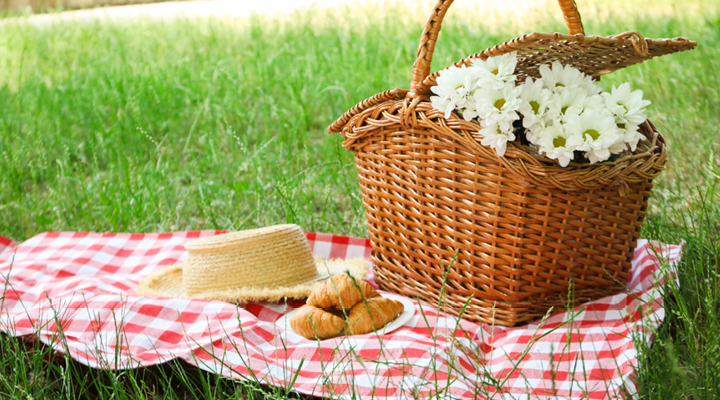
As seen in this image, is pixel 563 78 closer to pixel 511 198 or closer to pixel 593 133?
pixel 593 133

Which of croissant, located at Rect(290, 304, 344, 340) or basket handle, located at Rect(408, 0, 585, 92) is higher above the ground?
basket handle, located at Rect(408, 0, 585, 92)

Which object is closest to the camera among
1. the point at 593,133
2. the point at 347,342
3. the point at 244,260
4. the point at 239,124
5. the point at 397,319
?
the point at 593,133

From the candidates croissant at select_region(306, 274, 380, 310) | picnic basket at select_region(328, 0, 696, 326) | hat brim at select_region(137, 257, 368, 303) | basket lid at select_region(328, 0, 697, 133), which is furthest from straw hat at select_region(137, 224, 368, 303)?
basket lid at select_region(328, 0, 697, 133)

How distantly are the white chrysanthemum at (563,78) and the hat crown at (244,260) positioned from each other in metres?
0.80

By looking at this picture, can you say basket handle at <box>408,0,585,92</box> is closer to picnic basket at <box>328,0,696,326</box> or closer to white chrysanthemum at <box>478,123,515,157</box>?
picnic basket at <box>328,0,696,326</box>

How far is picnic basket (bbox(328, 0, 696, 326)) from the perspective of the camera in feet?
4.28

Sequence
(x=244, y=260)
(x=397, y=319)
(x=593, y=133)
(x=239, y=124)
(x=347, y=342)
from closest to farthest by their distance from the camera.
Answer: (x=593, y=133) < (x=347, y=342) < (x=397, y=319) < (x=244, y=260) < (x=239, y=124)

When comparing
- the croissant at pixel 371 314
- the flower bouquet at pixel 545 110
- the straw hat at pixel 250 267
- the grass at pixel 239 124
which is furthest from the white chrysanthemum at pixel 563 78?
the straw hat at pixel 250 267

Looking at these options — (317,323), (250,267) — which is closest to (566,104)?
(317,323)

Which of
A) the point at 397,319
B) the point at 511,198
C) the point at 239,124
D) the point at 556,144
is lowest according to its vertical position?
the point at 397,319

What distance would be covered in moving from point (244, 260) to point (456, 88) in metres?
0.76

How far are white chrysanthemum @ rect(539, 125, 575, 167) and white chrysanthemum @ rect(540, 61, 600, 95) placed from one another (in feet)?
0.47

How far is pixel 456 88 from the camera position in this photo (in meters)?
1.34

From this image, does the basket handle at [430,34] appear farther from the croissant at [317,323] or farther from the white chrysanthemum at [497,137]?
the croissant at [317,323]
